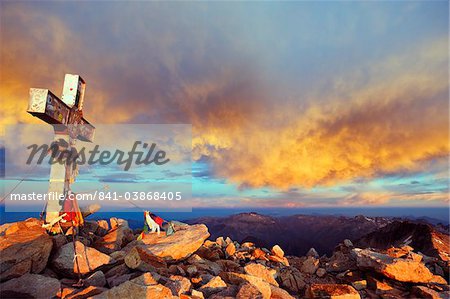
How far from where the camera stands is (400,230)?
22531 millimetres

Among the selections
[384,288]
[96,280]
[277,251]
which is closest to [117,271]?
[96,280]

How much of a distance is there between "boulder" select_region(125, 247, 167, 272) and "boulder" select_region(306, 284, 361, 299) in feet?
17.9

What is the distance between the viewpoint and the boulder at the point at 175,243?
1055 centimetres

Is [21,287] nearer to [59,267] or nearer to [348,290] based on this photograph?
[59,267]

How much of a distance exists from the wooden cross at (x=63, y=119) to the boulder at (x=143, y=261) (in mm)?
3953

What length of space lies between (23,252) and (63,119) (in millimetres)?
5059

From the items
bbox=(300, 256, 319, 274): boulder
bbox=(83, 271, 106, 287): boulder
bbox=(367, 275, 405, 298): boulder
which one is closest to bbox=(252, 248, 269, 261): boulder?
bbox=(300, 256, 319, 274): boulder

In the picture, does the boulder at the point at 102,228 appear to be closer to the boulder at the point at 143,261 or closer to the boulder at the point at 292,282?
the boulder at the point at 143,261

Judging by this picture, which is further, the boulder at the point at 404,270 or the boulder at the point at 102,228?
the boulder at the point at 102,228

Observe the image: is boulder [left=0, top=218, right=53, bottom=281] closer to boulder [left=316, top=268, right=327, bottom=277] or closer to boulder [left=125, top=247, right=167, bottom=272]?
boulder [left=125, top=247, right=167, bottom=272]

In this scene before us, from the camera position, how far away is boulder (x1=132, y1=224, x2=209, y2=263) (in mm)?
10547

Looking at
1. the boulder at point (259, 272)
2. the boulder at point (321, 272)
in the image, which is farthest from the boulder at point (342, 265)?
the boulder at point (259, 272)

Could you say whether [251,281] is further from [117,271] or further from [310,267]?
[310,267]

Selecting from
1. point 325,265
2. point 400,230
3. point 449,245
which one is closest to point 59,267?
point 325,265
